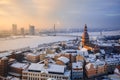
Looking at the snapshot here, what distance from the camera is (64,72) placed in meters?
8.82

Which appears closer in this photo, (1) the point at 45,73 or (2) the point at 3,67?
(1) the point at 45,73

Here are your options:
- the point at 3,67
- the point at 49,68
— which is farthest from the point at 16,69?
the point at 49,68

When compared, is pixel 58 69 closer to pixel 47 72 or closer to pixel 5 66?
pixel 47 72

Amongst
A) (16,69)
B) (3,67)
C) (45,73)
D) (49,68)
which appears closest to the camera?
(45,73)

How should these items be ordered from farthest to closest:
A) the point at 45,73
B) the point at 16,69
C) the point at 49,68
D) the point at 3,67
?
the point at 16,69 → the point at 3,67 → the point at 49,68 → the point at 45,73

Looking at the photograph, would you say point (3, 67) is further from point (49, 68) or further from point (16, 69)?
point (49, 68)

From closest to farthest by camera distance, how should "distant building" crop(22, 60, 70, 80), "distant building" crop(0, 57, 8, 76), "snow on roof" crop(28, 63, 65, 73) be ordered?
"distant building" crop(22, 60, 70, 80)
"snow on roof" crop(28, 63, 65, 73)
"distant building" crop(0, 57, 8, 76)

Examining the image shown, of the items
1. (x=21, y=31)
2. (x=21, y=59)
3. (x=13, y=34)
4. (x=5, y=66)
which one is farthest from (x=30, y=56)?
(x=21, y=31)

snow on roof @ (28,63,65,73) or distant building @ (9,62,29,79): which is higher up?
snow on roof @ (28,63,65,73)

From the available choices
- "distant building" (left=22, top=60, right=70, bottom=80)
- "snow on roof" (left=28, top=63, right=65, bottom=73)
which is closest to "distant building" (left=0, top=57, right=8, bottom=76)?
"distant building" (left=22, top=60, right=70, bottom=80)

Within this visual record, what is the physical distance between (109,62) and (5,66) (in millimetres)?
5671

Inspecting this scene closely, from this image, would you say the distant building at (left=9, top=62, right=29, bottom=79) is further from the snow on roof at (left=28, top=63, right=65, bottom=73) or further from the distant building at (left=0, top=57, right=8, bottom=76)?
the snow on roof at (left=28, top=63, right=65, bottom=73)

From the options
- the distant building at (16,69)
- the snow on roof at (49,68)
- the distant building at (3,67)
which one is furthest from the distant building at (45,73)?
the distant building at (3,67)

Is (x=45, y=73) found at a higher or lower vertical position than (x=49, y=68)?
lower
